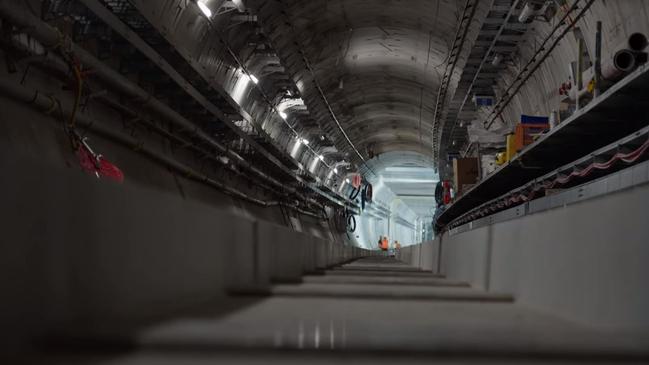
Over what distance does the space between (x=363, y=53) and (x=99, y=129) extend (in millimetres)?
10385

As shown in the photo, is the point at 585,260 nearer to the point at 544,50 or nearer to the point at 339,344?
the point at 339,344

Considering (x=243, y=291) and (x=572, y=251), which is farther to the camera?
(x=243, y=291)

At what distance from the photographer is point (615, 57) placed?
253 inches

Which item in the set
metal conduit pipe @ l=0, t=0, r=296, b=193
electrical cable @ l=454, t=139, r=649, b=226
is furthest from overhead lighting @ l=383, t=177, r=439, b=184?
metal conduit pipe @ l=0, t=0, r=296, b=193

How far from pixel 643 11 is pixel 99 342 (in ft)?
24.7

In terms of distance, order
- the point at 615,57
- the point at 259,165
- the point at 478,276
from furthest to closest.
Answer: the point at 259,165 < the point at 615,57 < the point at 478,276

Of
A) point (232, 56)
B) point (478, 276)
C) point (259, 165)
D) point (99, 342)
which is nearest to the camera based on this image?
point (99, 342)

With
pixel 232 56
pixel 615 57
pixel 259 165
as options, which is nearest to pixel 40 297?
pixel 615 57

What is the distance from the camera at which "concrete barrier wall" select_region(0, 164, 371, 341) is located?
63.8 inches

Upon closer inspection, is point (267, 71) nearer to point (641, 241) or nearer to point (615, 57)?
point (615, 57)

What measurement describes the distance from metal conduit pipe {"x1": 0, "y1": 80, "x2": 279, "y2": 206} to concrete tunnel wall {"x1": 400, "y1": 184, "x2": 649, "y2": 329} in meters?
4.39

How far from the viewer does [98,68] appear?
274 inches

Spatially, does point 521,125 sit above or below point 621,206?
above

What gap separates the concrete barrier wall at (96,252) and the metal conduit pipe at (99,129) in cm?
358
